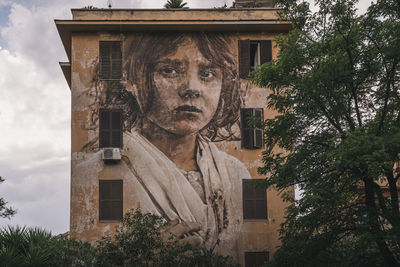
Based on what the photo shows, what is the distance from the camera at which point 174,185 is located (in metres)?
19.5

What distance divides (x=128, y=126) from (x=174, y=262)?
5659mm

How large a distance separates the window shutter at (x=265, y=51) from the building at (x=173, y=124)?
0.04m

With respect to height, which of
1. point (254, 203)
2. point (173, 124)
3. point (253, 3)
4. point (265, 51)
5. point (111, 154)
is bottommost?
point (254, 203)

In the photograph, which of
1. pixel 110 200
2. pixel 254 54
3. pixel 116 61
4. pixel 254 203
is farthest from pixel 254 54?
pixel 110 200

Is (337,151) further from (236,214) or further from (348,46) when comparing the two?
(236,214)

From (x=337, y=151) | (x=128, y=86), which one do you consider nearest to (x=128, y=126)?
(x=128, y=86)

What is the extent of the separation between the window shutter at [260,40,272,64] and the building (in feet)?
0.14

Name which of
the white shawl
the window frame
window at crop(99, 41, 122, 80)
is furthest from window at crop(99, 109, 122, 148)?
window at crop(99, 41, 122, 80)

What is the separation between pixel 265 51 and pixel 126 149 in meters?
7.16

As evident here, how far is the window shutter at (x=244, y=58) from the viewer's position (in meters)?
→ 20.8

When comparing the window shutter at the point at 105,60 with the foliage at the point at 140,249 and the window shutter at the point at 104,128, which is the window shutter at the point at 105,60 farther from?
the foliage at the point at 140,249

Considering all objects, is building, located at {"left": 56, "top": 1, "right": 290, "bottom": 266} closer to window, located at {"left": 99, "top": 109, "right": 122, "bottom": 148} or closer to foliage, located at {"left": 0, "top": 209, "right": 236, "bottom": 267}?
window, located at {"left": 99, "top": 109, "right": 122, "bottom": 148}

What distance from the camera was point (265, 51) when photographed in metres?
21.0

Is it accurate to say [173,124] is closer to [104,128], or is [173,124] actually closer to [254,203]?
[104,128]
